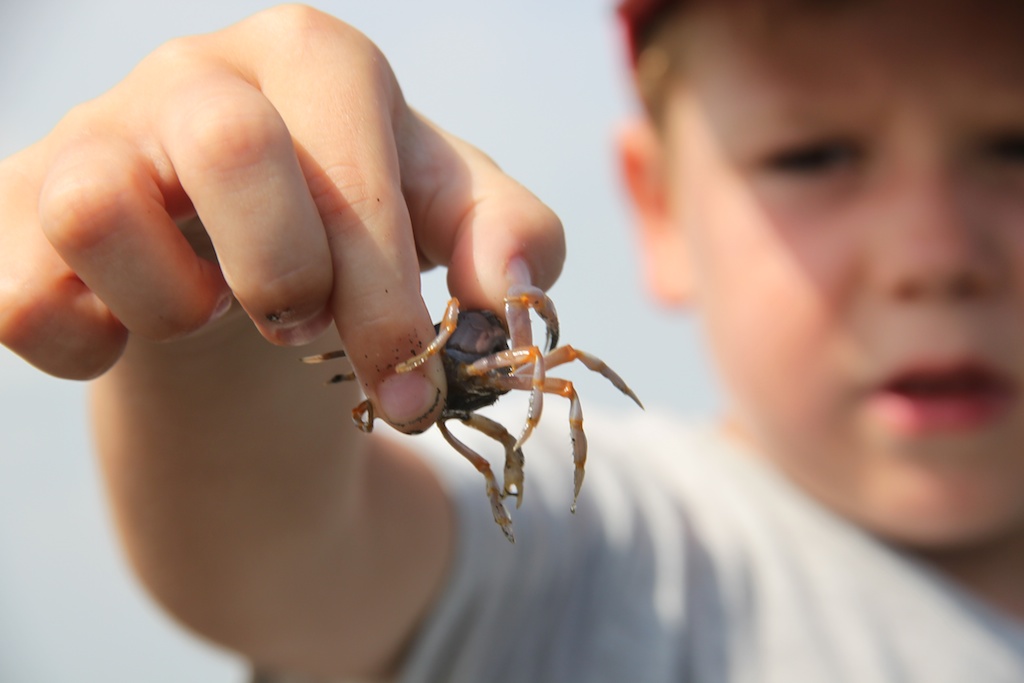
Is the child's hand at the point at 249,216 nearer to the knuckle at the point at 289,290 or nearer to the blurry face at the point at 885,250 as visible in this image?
the knuckle at the point at 289,290

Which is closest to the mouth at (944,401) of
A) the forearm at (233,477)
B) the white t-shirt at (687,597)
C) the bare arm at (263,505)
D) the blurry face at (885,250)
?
the blurry face at (885,250)

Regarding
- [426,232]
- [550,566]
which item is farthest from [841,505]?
[426,232]

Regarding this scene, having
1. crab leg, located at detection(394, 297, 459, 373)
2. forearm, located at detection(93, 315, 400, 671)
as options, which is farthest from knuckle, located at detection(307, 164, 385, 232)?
forearm, located at detection(93, 315, 400, 671)

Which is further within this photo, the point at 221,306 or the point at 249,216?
the point at 221,306

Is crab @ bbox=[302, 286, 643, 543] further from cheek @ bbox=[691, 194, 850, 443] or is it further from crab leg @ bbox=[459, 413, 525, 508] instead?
cheek @ bbox=[691, 194, 850, 443]

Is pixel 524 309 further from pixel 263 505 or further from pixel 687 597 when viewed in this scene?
pixel 687 597

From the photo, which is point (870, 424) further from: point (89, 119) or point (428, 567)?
point (89, 119)

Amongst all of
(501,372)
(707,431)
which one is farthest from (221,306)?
(707,431)
